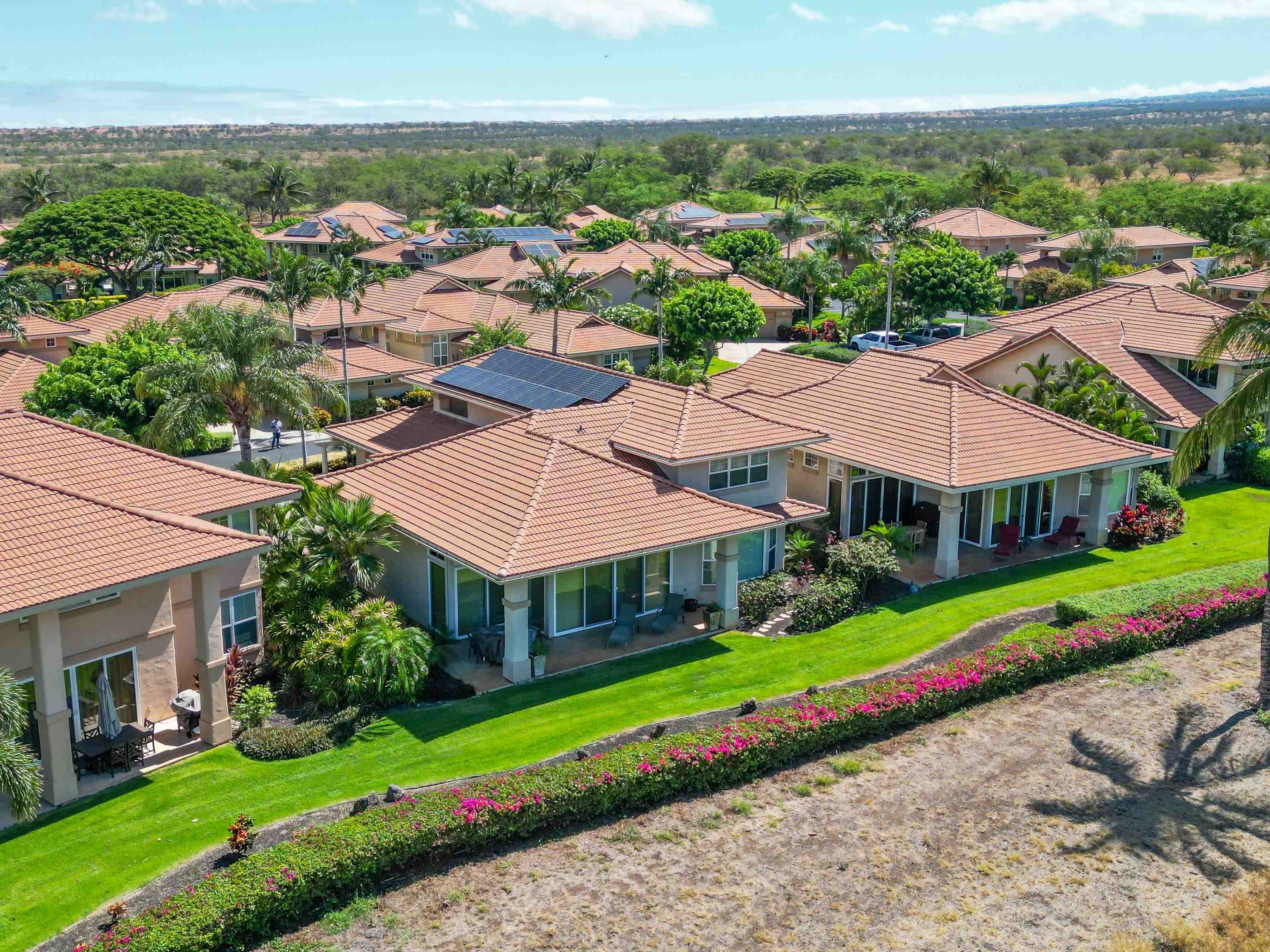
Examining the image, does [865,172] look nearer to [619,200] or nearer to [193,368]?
[619,200]

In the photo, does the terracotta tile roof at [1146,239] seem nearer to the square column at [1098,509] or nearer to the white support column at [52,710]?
the square column at [1098,509]

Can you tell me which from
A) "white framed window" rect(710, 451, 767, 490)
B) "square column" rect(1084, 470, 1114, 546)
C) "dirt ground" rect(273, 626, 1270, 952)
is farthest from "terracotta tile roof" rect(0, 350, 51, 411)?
"square column" rect(1084, 470, 1114, 546)

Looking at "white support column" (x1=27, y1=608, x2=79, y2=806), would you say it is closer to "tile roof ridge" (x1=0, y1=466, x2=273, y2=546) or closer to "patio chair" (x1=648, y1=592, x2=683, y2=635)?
"tile roof ridge" (x1=0, y1=466, x2=273, y2=546)

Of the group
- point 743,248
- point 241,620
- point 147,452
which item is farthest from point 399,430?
point 743,248

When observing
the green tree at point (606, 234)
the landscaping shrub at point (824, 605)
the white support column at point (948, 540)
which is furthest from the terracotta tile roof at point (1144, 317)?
the green tree at point (606, 234)

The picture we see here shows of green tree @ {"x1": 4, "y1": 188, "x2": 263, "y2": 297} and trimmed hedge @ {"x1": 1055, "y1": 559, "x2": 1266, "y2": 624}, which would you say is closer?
trimmed hedge @ {"x1": 1055, "y1": 559, "x2": 1266, "y2": 624}

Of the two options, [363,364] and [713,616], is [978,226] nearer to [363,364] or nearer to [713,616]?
[363,364]

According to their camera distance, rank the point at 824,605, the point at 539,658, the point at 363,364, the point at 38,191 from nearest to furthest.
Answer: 1. the point at 539,658
2. the point at 824,605
3. the point at 363,364
4. the point at 38,191
